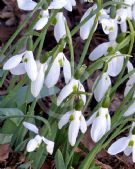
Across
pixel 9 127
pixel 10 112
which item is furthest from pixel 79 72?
pixel 9 127

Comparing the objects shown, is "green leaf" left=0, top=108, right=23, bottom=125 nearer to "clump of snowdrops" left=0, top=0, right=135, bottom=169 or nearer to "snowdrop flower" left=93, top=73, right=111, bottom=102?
"clump of snowdrops" left=0, top=0, right=135, bottom=169

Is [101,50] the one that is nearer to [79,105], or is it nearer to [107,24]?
[107,24]

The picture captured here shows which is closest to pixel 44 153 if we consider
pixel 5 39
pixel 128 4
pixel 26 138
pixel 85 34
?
pixel 26 138

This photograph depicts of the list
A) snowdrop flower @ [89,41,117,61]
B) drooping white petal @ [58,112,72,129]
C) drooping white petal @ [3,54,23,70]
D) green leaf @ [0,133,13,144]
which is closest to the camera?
drooping white petal @ [3,54,23,70]

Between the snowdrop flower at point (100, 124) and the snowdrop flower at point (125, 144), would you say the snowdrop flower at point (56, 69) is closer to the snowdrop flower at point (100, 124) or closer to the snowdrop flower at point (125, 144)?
the snowdrop flower at point (100, 124)

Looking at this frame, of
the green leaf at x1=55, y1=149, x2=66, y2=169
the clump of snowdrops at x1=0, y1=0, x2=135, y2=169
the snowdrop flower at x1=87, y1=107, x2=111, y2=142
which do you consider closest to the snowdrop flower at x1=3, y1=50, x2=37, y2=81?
the clump of snowdrops at x1=0, y1=0, x2=135, y2=169
